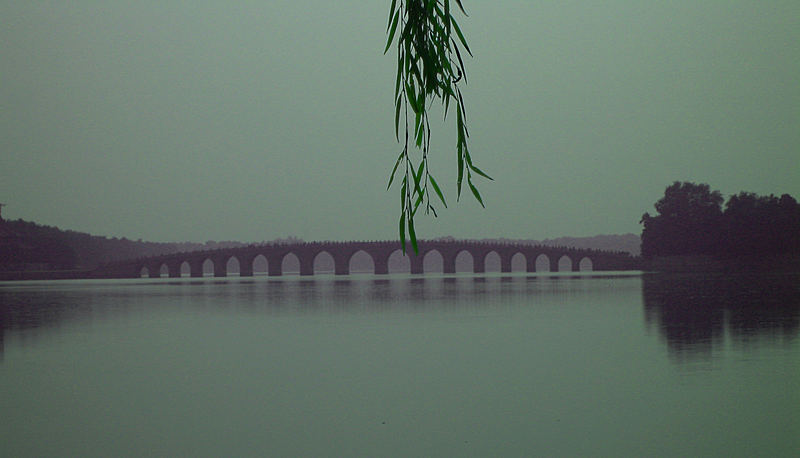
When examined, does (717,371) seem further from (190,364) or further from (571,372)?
(190,364)

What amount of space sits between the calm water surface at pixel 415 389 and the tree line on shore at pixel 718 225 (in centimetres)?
4949

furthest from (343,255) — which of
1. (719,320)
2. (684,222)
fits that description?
(719,320)

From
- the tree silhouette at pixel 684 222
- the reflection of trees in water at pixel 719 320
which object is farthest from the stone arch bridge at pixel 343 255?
the reflection of trees in water at pixel 719 320

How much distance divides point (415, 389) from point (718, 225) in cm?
6345

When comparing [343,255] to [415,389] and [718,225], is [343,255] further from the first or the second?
[415,389]

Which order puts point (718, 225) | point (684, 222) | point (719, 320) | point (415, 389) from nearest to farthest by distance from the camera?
point (415, 389) < point (719, 320) < point (718, 225) < point (684, 222)

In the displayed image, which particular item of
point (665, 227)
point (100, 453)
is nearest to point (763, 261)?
point (665, 227)

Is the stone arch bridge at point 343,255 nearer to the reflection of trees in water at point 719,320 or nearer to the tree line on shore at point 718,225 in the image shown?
the tree line on shore at point 718,225

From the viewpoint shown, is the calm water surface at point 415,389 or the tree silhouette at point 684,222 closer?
the calm water surface at point 415,389

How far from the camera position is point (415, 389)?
9242 millimetres

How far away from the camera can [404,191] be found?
143 inches

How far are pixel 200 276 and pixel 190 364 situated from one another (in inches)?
3553

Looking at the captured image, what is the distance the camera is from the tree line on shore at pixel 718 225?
6347 cm

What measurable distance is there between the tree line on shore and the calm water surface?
49493 mm
